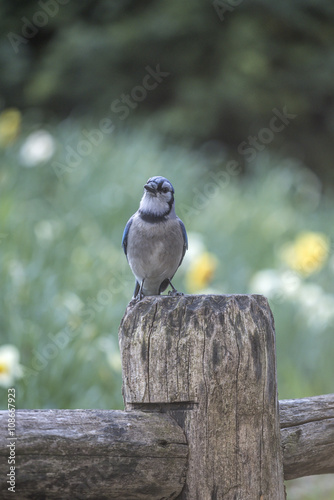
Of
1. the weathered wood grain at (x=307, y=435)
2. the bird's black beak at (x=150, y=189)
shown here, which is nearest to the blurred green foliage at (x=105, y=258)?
the bird's black beak at (x=150, y=189)

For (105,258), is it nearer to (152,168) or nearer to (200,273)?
(200,273)

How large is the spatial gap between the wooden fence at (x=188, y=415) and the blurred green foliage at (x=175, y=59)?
7279mm

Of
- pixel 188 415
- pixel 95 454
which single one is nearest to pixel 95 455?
pixel 95 454

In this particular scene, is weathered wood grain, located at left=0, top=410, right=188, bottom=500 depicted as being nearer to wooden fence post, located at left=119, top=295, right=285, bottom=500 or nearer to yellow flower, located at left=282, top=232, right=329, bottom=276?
wooden fence post, located at left=119, top=295, right=285, bottom=500

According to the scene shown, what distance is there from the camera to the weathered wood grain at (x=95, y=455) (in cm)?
141

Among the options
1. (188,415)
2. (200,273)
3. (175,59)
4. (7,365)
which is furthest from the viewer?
(175,59)

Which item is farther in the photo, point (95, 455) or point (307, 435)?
point (307, 435)

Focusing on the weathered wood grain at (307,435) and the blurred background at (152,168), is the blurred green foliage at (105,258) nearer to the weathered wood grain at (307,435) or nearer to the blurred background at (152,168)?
the blurred background at (152,168)

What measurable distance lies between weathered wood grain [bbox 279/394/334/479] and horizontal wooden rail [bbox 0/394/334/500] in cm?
32

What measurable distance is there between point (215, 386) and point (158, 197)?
1.00 m

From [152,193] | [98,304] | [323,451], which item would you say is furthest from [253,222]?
[323,451]

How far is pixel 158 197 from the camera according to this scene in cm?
240

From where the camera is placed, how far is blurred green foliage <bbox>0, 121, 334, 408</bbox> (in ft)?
12.1

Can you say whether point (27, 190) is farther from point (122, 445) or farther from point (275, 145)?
point (275, 145)
